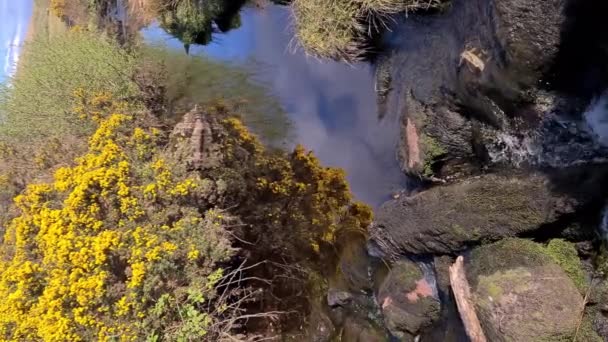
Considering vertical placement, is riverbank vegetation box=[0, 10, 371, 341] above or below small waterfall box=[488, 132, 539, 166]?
below

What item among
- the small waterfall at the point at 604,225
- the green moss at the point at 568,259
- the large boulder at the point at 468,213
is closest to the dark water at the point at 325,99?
the large boulder at the point at 468,213

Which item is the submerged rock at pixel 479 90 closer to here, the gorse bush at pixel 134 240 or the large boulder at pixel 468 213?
the large boulder at pixel 468 213

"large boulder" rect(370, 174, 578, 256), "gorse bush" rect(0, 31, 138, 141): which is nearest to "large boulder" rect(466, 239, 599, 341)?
"large boulder" rect(370, 174, 578, 256)

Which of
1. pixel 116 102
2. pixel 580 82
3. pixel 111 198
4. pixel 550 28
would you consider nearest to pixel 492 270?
pixel 580 82

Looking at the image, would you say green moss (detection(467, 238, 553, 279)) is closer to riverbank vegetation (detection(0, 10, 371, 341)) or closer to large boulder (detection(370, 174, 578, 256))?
large boulder (detection(370, 174, 578, 256))

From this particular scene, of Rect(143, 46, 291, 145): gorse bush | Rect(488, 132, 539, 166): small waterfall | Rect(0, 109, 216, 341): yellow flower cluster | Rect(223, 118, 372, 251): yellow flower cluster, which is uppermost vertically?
Rect(488, 132, 539, 166): small waterfall

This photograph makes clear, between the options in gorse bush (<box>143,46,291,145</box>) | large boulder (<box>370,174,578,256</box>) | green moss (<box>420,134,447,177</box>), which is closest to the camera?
large boulder (<box>370,174,578,256</box>)

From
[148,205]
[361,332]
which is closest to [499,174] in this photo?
[361,332]

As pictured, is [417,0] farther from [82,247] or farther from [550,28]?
[82,247]
